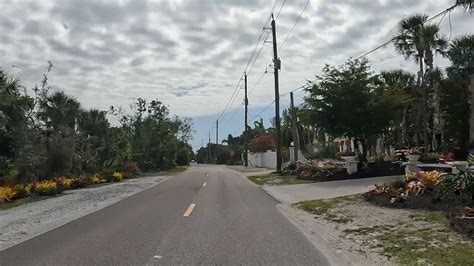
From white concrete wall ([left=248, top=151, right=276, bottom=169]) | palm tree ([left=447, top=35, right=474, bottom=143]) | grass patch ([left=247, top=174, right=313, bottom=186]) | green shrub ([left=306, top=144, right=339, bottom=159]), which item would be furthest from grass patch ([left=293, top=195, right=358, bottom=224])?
white concrete wall ([left=248, top=151, right=276, bottom=169])

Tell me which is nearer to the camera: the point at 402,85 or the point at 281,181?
the point at 281,181

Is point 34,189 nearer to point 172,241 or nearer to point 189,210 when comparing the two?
point 189,210

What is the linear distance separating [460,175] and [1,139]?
2192cm

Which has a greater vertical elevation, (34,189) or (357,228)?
(34,189)

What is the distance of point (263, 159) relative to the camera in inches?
2405

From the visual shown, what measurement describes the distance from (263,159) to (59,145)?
35.3m

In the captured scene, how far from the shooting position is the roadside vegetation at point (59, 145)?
2467 cm

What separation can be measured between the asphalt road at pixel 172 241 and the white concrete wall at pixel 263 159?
38.5 m

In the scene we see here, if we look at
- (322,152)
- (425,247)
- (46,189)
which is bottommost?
(425,247)

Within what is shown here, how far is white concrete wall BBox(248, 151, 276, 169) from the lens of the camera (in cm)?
5356

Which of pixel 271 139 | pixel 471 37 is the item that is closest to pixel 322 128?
pixel 471 37

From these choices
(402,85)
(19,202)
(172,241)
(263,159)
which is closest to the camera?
(172,241)

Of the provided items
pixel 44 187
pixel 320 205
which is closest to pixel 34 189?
pixel 44 187

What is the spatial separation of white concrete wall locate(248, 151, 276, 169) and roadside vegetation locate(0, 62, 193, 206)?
1330 centimetres
